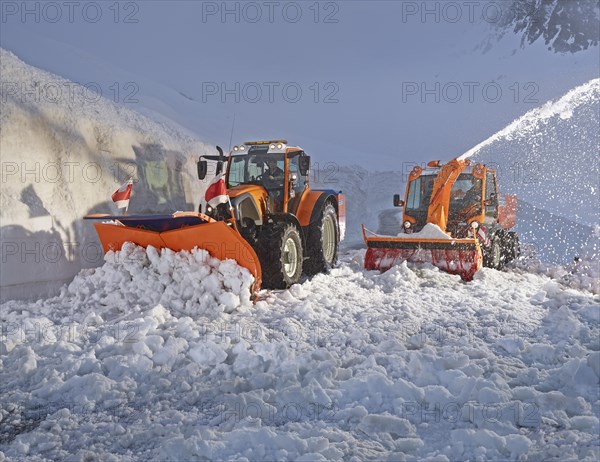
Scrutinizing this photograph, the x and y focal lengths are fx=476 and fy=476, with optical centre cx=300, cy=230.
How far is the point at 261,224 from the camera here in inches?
232

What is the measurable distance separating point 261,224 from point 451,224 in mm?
3458

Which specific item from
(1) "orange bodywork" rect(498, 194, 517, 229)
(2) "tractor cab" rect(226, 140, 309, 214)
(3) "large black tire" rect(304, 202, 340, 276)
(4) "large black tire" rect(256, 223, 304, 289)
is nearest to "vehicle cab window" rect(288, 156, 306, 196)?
(2) "tractor cab" rect(226, 140, 309, 214)

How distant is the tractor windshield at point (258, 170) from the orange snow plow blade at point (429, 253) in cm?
179

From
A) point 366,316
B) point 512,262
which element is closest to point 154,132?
point 366,316

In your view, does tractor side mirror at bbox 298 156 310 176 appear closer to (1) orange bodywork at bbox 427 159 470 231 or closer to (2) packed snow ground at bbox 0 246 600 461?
(2) packed snow ground at bbox 0 246 600 461

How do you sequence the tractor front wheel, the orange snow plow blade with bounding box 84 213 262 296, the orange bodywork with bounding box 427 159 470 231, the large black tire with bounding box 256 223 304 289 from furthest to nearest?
1. the tractor front wheel
2. the orange bodywork with bounding box 427 159 470 231
3. the large black tire with bounding box 256 223 304 289
4. the orange snow plow blade with bounding box 84 213 262 296

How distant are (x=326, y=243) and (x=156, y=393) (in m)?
4.50

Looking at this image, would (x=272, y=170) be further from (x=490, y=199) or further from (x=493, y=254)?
(x=493, y=254)

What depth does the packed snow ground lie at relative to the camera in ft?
7.98

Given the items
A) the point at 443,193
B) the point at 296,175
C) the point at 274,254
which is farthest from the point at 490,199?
the point at 274,254

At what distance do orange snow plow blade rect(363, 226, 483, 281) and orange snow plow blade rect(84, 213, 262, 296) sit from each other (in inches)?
111

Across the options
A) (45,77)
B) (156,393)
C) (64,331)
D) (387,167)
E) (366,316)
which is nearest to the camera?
(156,393)

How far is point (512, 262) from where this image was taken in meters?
9.34

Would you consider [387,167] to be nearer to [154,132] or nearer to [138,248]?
[154,132]
